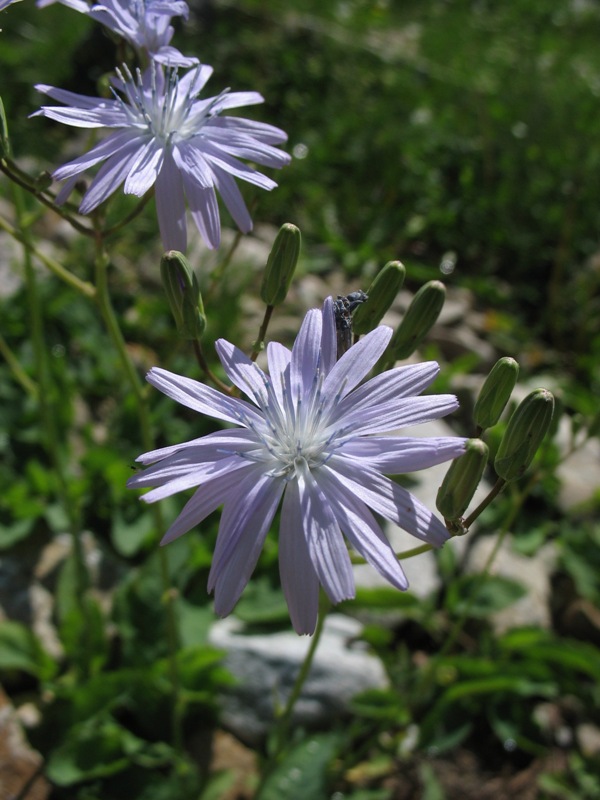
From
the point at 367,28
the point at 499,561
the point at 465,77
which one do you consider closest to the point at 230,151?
the point at 499,561

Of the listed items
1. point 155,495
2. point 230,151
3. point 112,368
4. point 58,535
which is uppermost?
point 230,151

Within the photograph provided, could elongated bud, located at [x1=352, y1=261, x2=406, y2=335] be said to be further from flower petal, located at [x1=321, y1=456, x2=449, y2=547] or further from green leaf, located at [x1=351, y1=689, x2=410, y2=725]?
green leaf, located at [x1=351, y1=689, x2=410, y2=725]

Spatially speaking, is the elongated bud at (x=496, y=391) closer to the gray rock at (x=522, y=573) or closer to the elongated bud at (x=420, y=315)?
the elongated bud at (x=420, y=315)

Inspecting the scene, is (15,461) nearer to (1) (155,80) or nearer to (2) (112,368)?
(2) (112,368)

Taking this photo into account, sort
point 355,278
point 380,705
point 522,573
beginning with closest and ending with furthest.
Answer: point 380,705, point 522,573, point 355,278

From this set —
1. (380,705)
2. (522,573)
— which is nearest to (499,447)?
(380,705)

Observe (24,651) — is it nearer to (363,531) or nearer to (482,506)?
(363,531)
